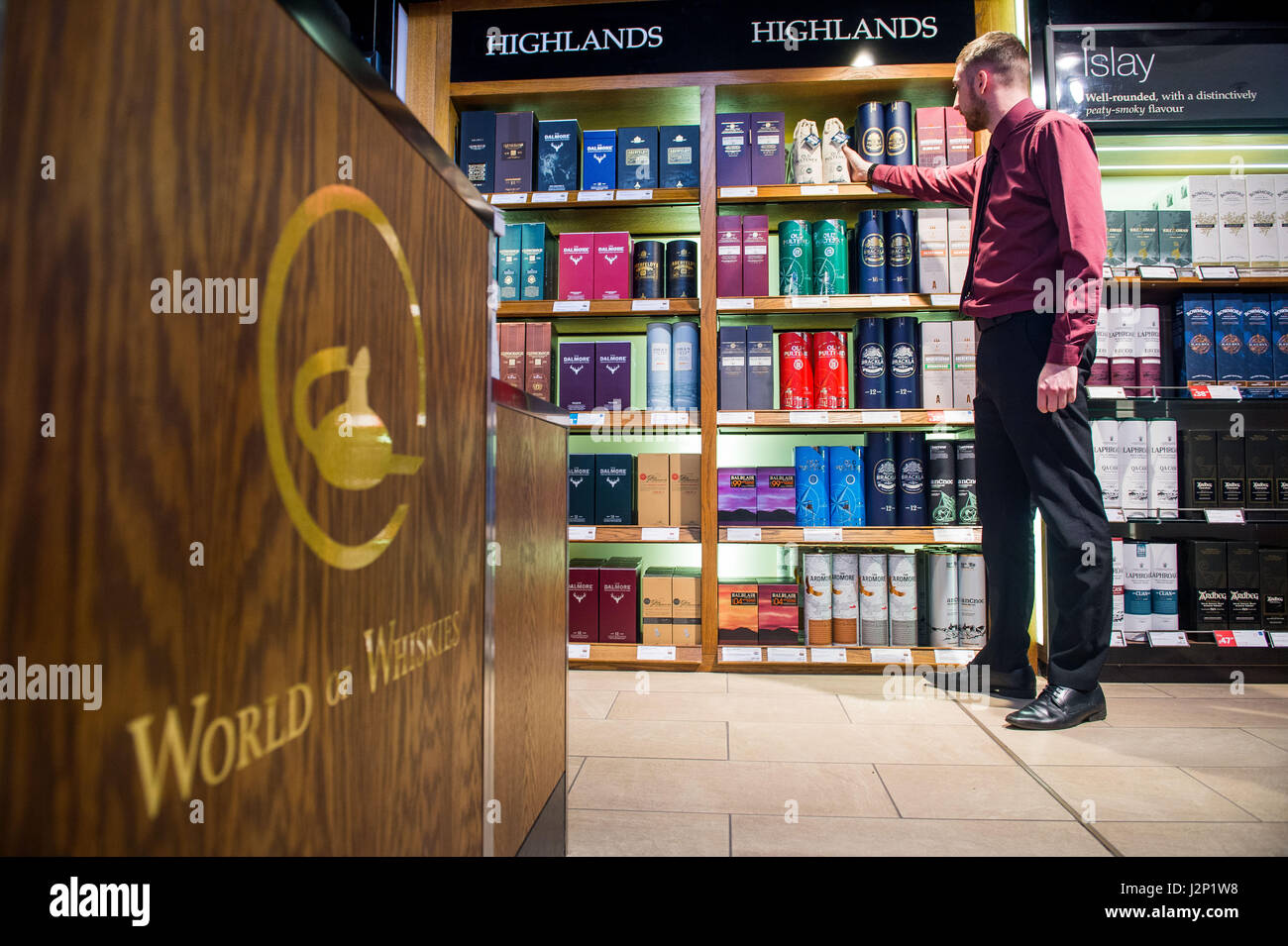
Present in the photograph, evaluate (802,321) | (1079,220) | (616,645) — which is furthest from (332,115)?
(802,321)

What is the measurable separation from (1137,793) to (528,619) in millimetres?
1285

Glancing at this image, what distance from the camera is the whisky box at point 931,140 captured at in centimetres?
248

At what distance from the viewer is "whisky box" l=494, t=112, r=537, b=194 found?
263cm

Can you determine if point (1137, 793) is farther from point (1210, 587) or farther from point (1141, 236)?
point (1141, 236)

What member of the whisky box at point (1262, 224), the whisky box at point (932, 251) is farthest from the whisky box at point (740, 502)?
the whisky box at point (1262, 224)

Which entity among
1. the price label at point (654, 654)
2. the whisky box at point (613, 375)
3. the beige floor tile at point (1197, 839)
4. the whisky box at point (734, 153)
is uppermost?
the whisky box at point (734, 153)

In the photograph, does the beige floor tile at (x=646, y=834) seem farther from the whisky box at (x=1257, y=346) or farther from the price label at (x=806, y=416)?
the whisky box at (x=1257, y=346)

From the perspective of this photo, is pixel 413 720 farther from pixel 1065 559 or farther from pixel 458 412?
pixel 1065 559

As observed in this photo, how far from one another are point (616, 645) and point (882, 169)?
1856 millimetres

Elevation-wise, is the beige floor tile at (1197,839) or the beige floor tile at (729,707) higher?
the beige floor tile at (1197,839)

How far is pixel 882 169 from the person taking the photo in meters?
2.25

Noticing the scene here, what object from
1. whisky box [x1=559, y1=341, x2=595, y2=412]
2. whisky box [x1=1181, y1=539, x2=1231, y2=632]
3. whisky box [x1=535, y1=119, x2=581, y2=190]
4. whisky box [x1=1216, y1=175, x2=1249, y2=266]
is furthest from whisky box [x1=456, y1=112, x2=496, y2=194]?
whisky box [x1=1181, y1=539, x2=1231, y2=632]

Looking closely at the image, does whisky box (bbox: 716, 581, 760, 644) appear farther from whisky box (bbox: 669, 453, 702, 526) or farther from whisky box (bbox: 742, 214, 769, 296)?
whisky box (bbox: 742, 214, 769, 296)

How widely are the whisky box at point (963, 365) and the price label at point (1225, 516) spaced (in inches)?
32.2
